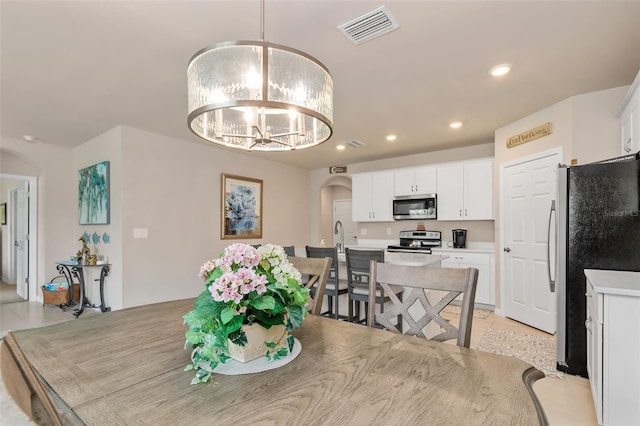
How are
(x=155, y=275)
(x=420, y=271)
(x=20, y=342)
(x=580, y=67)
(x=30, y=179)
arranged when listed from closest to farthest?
(x=20, y=342)
(x=420, y=271)
(x=580, y=67)
(x=155, y=275)
(x=30, y=179)

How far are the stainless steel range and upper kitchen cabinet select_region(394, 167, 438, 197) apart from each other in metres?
0.71

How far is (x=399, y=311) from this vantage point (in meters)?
1.54

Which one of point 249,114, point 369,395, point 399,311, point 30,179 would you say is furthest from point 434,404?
point 30,179

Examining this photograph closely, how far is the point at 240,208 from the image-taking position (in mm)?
5379

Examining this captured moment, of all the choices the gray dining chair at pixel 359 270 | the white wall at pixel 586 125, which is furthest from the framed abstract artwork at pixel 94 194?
the white wall at pixel 586 125

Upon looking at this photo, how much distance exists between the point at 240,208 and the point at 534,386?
14.5ft

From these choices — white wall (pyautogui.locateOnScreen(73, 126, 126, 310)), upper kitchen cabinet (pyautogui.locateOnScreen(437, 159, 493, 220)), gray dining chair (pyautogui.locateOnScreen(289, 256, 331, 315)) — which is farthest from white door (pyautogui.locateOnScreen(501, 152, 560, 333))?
white wall (pyautogui.locateOnScreen(73, 126, 126, 310))

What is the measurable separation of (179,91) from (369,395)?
310 cm

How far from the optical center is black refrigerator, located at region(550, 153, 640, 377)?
7.36ft

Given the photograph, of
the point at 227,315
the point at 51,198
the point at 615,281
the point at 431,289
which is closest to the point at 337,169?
the point at 51,198

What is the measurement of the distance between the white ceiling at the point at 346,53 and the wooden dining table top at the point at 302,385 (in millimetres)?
1846

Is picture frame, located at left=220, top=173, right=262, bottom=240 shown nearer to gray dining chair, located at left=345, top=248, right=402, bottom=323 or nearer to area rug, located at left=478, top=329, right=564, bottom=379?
gray dining chair, located at left=345, top=248, right=402, bottom=323

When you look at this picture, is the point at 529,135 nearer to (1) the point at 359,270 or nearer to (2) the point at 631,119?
(2) the point at 631,119

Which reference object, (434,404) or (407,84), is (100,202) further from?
(434,404)
